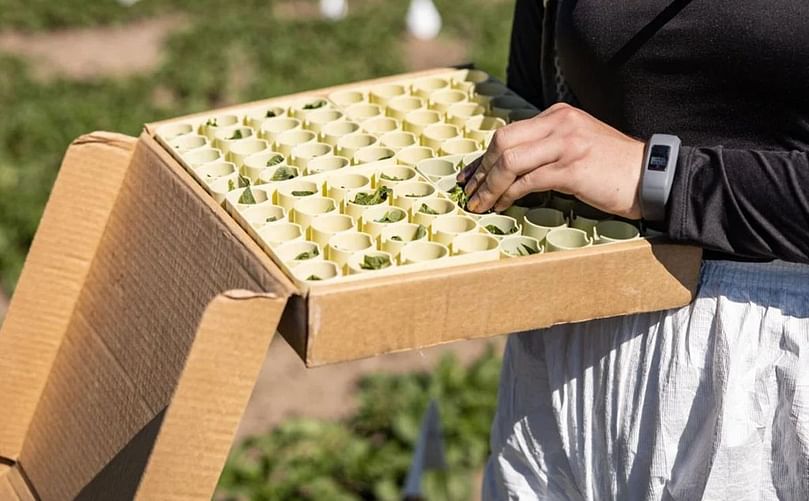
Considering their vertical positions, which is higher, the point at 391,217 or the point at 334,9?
the point at 391,217

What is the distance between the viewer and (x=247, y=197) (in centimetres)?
140

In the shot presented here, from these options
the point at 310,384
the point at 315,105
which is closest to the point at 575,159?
the point at 315,105

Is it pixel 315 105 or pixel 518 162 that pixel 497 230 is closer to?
pixel 518 162

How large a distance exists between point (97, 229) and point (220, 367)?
1.59ft

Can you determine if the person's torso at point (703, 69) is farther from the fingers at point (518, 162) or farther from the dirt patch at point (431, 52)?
the dirt patch at point (431, 52)

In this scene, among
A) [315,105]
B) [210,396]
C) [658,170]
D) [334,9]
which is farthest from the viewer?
[334,9]

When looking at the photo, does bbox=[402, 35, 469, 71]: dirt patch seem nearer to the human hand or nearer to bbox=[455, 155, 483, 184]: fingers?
bbox=[455, 155, 483, 184]: fingers

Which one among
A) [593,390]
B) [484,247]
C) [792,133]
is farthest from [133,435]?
[792,133]

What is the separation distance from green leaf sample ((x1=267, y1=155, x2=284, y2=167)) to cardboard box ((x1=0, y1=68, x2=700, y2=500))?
12 centimetres

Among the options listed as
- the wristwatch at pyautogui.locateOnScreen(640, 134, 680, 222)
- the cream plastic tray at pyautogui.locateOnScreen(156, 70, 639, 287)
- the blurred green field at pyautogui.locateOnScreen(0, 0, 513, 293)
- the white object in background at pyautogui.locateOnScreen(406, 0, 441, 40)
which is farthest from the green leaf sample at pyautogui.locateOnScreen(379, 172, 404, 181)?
the white object in background at pyautogui.locateOnScreen(406, 0, 441, 40)

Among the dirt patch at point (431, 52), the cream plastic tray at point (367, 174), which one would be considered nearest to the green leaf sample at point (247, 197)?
the cream plastic tray at point (367, 174)

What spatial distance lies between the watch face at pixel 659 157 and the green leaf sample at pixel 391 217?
290 mm

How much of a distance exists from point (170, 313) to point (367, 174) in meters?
0.30

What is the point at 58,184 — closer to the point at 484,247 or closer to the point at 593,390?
the point at 484,247
